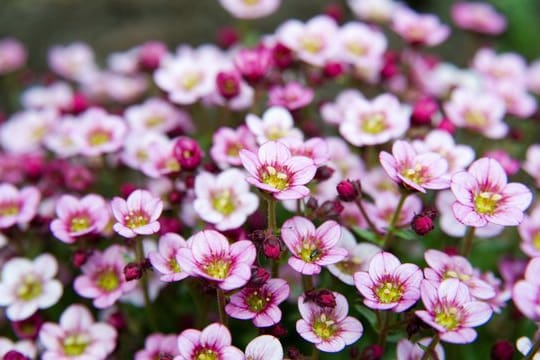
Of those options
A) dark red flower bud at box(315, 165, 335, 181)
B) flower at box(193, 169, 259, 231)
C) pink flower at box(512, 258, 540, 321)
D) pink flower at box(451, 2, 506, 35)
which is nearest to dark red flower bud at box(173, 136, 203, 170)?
flower at box(193, 169, 259, 231)

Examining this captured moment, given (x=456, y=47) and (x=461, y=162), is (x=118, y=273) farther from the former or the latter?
(x=456, y=47)

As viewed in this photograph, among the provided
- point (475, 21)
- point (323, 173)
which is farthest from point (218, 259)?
point (475, 21)

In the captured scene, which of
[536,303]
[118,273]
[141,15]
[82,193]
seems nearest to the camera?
[536,303]

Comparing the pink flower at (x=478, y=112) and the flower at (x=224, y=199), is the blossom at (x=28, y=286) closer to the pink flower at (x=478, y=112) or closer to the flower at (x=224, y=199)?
the flower at (x=224, y=199)

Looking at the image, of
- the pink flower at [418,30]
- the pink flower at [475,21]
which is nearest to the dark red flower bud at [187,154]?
the pink flower at [418,30]

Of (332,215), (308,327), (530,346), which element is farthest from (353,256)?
(530,346)
